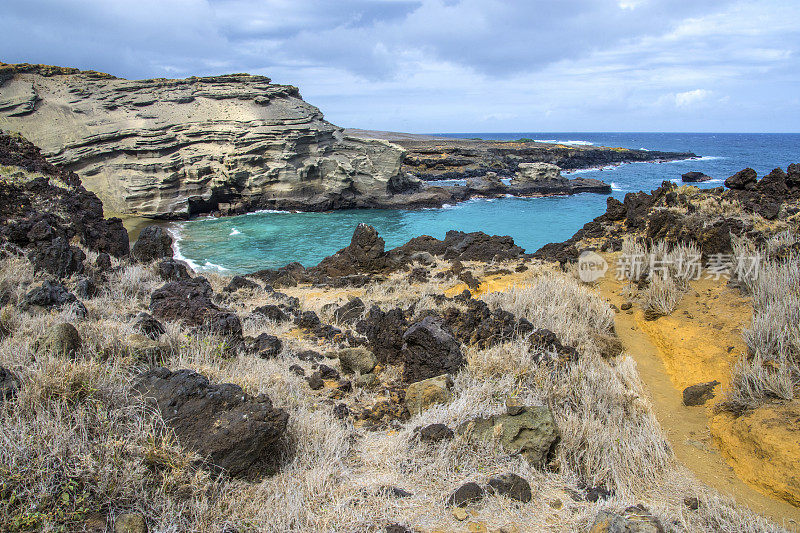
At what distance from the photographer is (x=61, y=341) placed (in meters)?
3.21

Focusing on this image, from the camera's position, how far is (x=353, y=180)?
31969mm

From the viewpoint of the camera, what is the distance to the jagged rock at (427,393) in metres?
3.80

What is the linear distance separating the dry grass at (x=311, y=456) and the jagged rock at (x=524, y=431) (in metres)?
0.09

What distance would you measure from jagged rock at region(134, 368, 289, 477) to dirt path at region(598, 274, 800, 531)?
3.04 meters

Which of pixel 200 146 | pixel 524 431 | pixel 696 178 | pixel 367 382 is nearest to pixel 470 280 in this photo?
pixel 367 382

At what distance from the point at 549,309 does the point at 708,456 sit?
2.46 m

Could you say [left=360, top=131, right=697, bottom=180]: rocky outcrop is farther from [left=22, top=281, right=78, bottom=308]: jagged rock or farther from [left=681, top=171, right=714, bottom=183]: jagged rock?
[left=22, top=281, right=78, bottom=308]: jagged rock

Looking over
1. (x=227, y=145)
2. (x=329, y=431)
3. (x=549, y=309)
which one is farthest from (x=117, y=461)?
(x=227, y=145)

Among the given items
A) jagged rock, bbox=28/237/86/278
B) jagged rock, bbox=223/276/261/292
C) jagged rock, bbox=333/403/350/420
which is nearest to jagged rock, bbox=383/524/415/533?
jagged rock, bbox=333/403/350/420

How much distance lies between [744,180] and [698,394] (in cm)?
834

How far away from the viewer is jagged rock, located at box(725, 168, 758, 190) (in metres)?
9.79

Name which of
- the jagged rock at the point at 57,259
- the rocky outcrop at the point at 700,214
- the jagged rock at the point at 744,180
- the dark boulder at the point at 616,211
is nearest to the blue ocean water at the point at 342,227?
the dark boulder at the point at 616,211

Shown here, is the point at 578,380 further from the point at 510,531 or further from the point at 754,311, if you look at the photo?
the point at 754,311

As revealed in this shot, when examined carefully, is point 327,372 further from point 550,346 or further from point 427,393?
point 550,346
